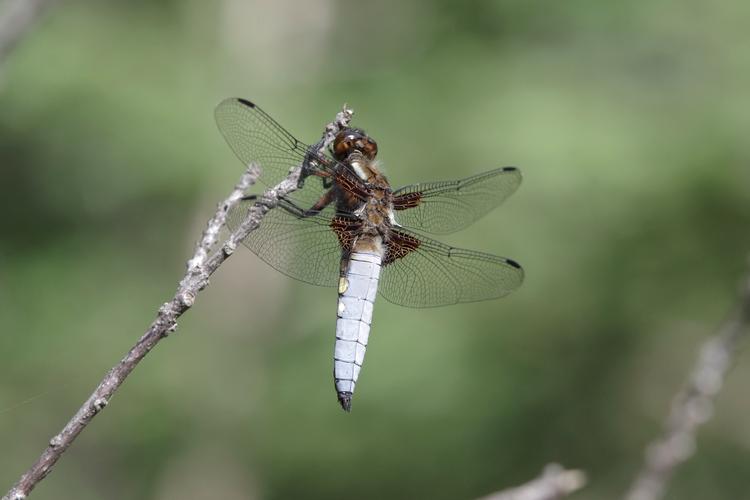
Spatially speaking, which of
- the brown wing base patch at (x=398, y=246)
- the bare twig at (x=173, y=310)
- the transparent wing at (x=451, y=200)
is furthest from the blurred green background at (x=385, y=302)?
the bare twig at (x=173, y=310)

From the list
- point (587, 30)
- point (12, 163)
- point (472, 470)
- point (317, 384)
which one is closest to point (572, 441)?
point (472, 470)

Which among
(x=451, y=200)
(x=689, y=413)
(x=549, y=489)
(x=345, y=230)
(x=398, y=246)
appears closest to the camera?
(x=549, y=489)

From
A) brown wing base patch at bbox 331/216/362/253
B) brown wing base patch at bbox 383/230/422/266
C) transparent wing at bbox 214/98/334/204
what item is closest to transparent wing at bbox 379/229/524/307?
brown wing base patch at bbox 383/230/422/266

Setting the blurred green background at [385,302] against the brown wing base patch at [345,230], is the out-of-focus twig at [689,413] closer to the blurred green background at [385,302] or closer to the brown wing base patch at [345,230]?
the brown wing base patch at [345,230]

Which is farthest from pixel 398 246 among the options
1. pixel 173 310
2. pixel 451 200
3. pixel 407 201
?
pixel 173 310

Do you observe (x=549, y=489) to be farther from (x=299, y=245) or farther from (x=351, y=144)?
(x=351, y=144)

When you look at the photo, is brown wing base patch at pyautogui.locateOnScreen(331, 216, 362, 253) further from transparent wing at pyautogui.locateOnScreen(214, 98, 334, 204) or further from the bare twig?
the bare twig

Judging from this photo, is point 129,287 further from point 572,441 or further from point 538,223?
point 572,441
